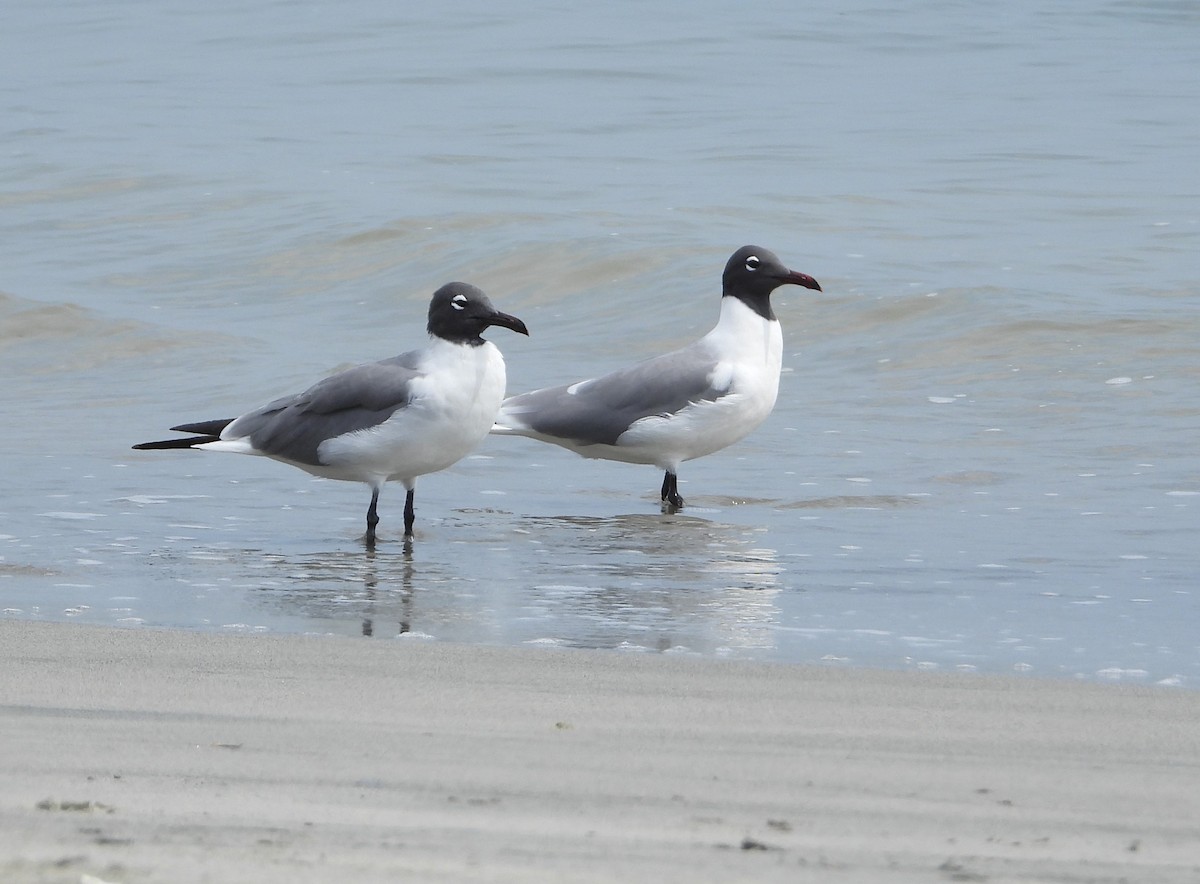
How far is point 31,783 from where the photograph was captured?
314 cm

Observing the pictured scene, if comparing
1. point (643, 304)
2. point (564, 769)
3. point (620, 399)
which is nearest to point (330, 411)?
point (620, 399)

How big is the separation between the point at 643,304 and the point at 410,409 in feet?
25.7

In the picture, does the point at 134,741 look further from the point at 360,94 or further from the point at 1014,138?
the point at 360,94

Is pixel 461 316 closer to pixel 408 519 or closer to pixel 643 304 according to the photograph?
pixel 408 519

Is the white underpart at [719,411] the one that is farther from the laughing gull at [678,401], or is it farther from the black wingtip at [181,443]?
the black wingtip at [181,443]

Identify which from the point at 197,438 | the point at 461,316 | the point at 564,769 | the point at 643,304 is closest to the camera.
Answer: the point at 564,769

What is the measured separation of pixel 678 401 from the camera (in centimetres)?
855

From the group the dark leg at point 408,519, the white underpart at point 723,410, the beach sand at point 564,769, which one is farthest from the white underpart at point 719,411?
the beach sand at point 564,769

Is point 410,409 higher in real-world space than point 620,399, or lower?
higher

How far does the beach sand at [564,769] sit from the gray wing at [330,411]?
8.33 ft

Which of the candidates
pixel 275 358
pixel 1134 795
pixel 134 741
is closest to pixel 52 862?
pixel 134 741

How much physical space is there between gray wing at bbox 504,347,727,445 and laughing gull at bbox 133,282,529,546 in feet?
4.15

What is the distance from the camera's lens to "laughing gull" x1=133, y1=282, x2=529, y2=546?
7.21m

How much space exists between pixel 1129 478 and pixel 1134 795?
557cm
